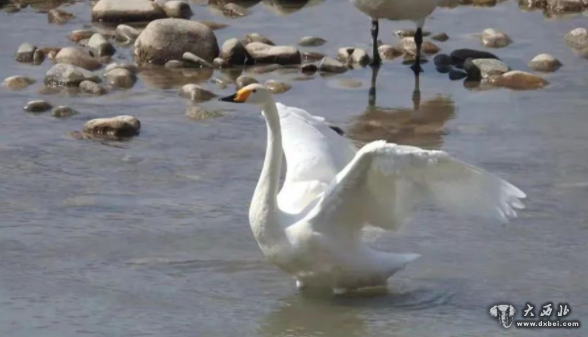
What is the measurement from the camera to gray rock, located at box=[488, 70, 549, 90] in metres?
13.0

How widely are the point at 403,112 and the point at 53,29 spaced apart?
4.78m

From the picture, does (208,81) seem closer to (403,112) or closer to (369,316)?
(403,112)

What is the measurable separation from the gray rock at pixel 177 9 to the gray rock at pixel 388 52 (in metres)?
2.44

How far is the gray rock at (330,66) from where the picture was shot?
44.9ft

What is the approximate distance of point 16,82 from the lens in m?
12.9


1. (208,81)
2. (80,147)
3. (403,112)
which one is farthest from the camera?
(208,81)

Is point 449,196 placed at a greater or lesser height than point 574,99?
greater

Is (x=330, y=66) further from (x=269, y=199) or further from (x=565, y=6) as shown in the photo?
(x=269, y=199)

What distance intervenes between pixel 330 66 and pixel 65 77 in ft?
8.45

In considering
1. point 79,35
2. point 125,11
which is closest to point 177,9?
point 125,11

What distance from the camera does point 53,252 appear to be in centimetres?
836

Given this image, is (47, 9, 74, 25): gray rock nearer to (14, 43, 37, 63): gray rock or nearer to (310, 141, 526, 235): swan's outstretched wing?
(14, 43, 37, 63): gray rock

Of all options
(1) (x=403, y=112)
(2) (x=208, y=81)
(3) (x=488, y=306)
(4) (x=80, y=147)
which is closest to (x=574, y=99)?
(1) (x=403, y=112)

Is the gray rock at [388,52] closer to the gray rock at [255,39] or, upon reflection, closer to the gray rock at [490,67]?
the gray rock at [255,39]
